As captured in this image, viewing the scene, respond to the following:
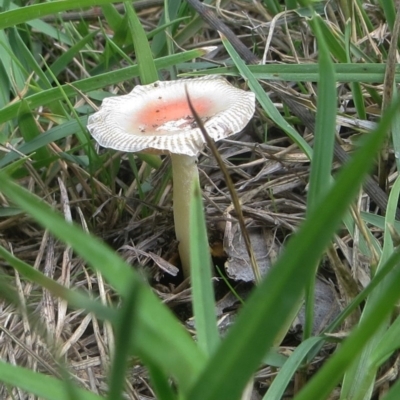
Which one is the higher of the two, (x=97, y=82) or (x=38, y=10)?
(x=38, y=10)

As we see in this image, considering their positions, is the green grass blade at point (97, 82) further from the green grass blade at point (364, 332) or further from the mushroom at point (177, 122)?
the green grass blade at point (364, 332)

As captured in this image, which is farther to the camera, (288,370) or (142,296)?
(288,370)

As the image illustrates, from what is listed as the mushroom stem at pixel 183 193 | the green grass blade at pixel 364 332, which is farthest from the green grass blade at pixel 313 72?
the green grass blade at pixel 364 332

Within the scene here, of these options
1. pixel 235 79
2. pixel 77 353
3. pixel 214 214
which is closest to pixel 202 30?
pixel 235 79

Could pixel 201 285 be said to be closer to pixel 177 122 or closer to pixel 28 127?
pixel 177 122

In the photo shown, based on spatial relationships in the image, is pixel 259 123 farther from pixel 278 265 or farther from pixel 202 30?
pixel 278 265

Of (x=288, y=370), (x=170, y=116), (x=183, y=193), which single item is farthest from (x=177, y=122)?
(x=288, y=370)

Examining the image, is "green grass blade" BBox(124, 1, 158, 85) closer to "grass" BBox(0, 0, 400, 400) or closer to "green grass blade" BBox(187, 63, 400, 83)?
"grass" BBox(0, 0, 400, 400)
